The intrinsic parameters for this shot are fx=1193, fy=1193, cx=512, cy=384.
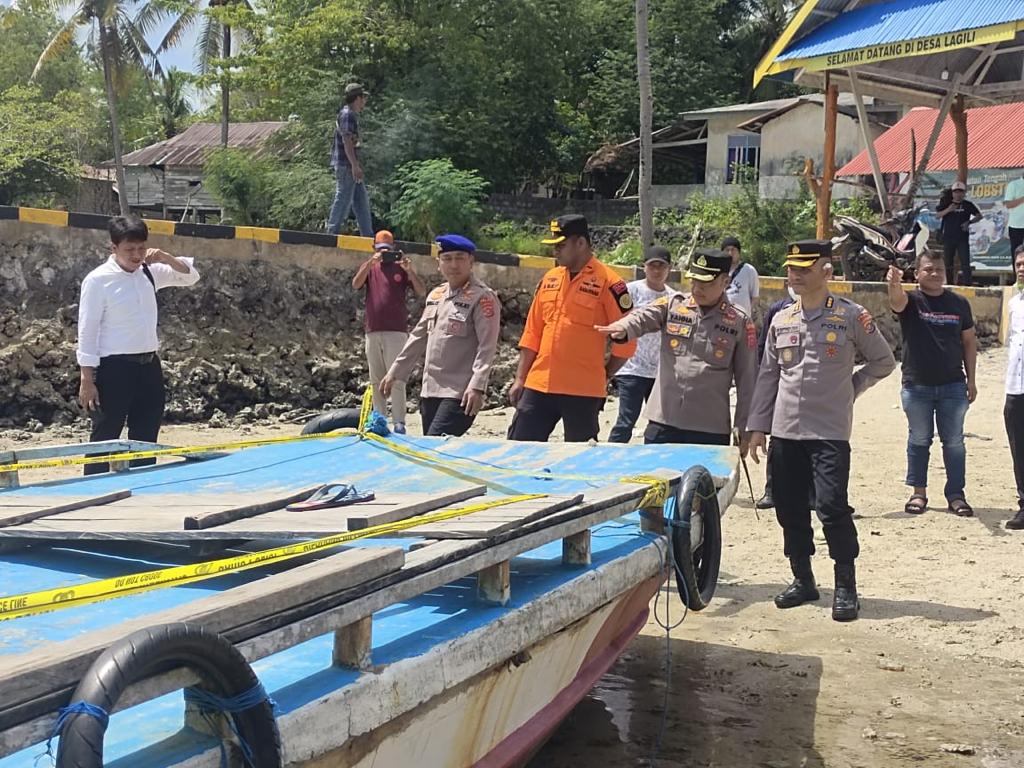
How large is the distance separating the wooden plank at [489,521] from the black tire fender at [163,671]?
0.93 m

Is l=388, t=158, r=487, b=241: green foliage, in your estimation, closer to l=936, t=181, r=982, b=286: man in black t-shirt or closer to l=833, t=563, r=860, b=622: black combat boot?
l=936, t=181, r=982, b=286: man in black t-shirt

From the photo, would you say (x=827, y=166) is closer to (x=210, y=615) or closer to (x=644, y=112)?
(x=644, y=112)

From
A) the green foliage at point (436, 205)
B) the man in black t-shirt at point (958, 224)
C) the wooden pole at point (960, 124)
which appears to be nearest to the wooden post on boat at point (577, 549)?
the wooden pole at point (960, 124)

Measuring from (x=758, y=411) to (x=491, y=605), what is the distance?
2704mm

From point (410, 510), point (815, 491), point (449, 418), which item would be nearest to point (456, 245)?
point (449, 418)

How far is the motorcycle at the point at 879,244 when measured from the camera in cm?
1387

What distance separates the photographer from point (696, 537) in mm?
4418

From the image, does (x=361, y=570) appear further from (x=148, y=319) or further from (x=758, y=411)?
(x=148, y=319)

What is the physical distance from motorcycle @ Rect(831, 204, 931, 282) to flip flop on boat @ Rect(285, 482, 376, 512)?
11.0 meters

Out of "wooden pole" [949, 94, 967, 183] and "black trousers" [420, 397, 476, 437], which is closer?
"black trousers" [420, 397, 476, 437]

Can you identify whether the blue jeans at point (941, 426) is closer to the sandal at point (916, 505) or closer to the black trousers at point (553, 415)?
the sandal at point (916, 505)

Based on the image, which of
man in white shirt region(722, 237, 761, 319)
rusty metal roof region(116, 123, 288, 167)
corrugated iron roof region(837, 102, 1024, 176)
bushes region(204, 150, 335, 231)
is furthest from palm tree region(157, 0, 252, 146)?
man in white shirt region(722, 237, 761, 319)

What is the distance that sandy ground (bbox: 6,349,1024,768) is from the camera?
4258mm

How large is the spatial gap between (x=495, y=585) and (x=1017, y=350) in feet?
16.7
